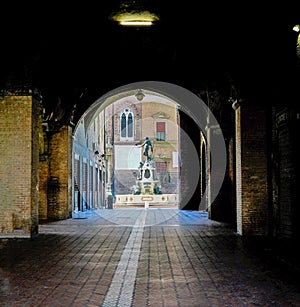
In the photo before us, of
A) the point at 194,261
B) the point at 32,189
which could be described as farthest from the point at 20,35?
the point at 194,261

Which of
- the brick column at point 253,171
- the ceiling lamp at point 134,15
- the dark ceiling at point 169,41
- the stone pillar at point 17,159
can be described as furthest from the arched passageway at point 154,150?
the stone pillar at point 17,159

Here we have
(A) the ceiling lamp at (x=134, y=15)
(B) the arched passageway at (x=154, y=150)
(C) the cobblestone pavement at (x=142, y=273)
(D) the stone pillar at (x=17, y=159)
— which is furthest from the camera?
(B) the arched passageway at (x=154, y=150)

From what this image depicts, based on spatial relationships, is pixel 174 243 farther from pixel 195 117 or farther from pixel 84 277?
pixel 195 117

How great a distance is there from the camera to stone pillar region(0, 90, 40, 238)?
13547 millimetres

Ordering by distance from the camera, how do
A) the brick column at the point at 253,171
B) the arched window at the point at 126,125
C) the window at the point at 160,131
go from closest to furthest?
the brick column at the point at 253,171
the arched window at the point at 126,125
the window at the point at 160,131

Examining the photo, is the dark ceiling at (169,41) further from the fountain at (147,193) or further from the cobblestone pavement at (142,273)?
the fountain at (147,193)

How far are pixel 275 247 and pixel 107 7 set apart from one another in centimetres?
625

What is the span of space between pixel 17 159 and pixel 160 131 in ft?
142

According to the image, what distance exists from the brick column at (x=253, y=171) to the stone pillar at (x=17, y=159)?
5294 mm

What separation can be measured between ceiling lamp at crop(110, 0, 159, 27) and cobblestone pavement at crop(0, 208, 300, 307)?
16.9 feet

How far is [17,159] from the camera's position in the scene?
44.7ft

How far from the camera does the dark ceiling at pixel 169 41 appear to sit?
468 inches

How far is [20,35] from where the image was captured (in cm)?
1305

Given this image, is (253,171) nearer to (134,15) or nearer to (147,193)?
(134,15)
